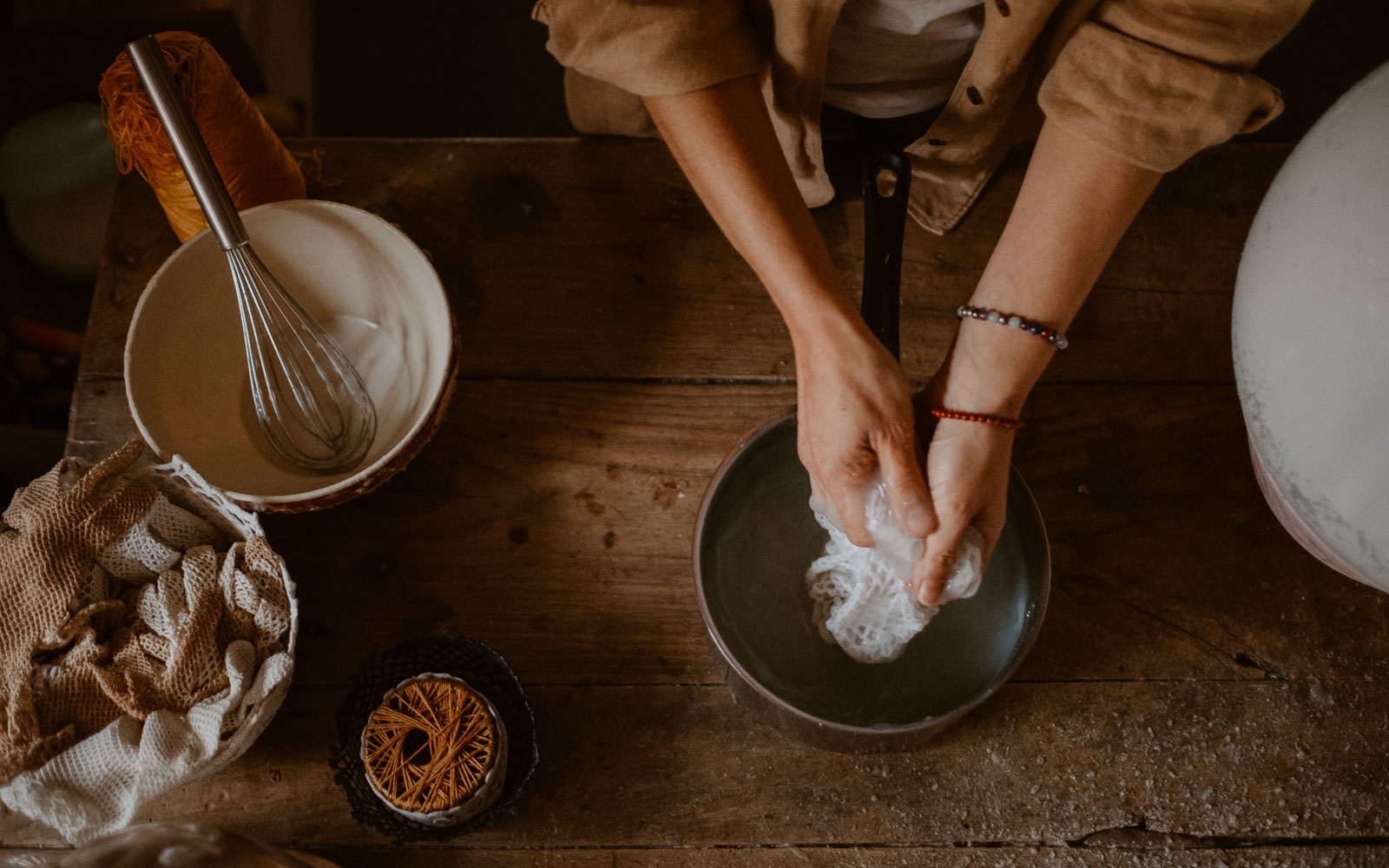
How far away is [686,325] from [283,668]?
340 millimetres

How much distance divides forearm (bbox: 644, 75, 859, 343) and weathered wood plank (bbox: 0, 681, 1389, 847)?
0.26 m

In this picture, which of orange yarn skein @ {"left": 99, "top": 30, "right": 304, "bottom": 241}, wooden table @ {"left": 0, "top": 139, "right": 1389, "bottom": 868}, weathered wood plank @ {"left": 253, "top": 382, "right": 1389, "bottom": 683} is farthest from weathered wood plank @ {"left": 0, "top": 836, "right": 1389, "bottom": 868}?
orange yarn skein @ {"left": 99, "top": 30, "right": 304, "bottom": 241}

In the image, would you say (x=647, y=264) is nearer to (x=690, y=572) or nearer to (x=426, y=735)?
(x=690, y=572)

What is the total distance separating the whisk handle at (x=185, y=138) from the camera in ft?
1.52

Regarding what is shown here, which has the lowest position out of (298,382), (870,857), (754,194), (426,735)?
(870,857)

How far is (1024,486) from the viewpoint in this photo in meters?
0.50

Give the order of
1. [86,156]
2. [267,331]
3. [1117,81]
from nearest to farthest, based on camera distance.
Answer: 1. [1117,81]
2. [267,331]
3. [86,156]

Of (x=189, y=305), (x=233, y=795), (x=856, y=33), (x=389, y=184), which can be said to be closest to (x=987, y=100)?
(x=856, y=33)

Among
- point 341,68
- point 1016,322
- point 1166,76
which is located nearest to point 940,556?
point 1016,322

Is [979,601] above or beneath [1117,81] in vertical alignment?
beneath

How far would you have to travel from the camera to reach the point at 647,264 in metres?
0.64

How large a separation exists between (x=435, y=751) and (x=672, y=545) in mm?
193

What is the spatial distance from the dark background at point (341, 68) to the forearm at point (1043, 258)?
659 millimetres

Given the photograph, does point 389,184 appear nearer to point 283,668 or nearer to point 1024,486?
point 283,668
